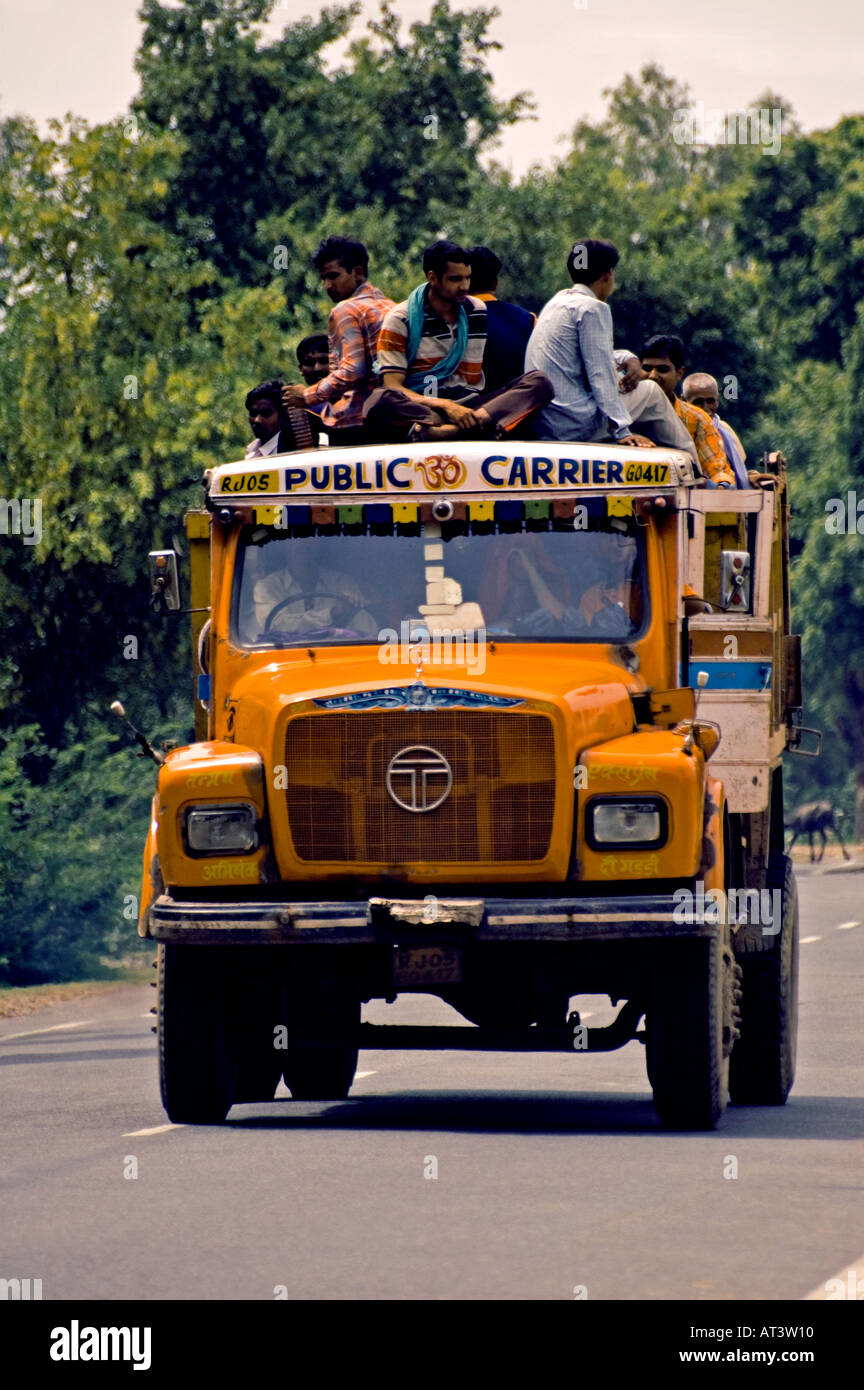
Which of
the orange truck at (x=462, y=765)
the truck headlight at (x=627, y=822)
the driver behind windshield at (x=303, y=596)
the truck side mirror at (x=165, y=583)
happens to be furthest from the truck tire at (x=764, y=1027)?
the truck side mirror at (x=165, y=583)

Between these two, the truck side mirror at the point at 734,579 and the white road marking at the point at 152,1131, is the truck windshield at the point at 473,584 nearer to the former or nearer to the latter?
the truck side mirror at the point at 734,579

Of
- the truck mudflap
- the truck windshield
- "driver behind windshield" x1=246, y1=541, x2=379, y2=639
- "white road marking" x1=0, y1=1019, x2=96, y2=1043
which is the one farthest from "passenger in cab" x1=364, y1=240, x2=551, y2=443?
"white road marking" x1=0, y1=1019, x2=96, y2=1043

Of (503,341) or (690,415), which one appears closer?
(503,341)

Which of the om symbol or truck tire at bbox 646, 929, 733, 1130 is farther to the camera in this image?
the om symbol

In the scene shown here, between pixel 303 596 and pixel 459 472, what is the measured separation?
0.88 m

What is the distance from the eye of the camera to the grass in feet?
78.5

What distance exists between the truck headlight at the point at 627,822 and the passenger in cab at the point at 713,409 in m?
3.27

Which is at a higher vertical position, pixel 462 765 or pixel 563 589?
pixel 563 589

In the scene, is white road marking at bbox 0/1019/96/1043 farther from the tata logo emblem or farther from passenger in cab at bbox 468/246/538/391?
the tata logo emblem

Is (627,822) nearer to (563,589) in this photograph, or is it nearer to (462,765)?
(462,765)

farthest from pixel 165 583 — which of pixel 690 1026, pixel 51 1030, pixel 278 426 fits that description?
pixel 51 1030

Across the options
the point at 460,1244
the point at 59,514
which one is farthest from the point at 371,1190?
the point at 59,514

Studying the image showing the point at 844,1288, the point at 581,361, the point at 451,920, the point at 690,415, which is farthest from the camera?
the point at 690,415

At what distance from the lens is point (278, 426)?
1394 centimetres
